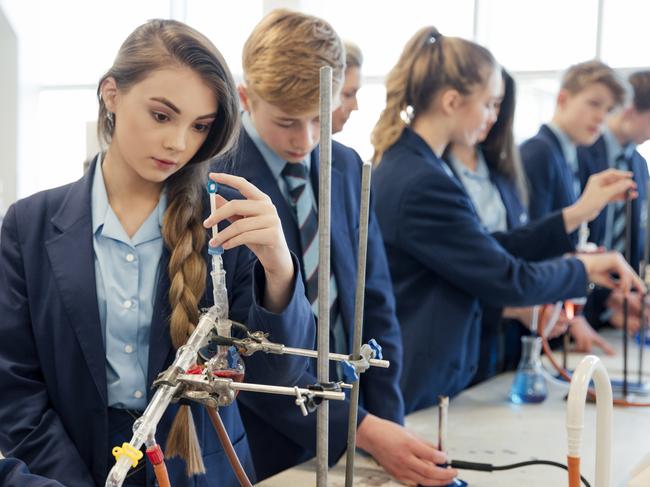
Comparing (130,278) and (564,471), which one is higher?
(130,278)

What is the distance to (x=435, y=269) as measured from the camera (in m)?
2.05

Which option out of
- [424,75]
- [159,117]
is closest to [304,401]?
[159,117]

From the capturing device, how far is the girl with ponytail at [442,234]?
2025 millimetres

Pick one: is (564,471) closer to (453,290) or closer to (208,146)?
(453,290)

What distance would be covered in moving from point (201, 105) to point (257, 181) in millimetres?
374

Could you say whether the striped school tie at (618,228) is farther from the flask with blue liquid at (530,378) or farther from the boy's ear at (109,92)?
the boy's ear at (109,92)

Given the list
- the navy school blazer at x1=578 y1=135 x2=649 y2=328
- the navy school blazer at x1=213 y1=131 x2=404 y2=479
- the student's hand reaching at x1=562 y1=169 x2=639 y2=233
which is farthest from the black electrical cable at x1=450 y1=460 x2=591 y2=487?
the navy school blazer at x1=578 y1=135 x2=649 y2=328

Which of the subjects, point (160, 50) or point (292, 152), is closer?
point (160, 50)

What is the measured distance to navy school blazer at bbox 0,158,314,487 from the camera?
118 cm

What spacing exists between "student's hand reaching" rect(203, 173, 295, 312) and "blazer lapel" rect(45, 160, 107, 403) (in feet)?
1.05

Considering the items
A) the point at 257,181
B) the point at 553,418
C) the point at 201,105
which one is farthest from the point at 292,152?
the point at 553,418

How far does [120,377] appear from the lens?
1205 mm

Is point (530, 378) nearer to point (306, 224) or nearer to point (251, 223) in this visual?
point (306, 224)

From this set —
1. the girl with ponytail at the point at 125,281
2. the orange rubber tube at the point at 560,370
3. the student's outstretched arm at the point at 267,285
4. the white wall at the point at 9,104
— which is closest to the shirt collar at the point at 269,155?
the girl with ponytail at the point at 125,281
